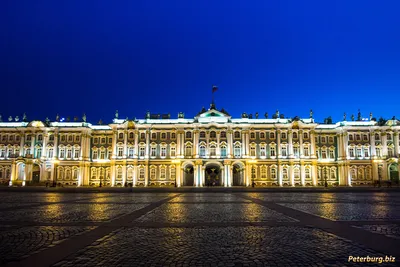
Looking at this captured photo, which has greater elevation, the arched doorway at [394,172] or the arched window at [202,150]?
the arched window at [202,150]

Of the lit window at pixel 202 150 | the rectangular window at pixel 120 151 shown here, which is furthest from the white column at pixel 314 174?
the rectangular window at pixel 120 151

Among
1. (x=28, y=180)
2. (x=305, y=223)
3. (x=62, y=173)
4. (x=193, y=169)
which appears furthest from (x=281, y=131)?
(x=305, y=223)

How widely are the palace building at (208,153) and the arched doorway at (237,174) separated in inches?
8.5

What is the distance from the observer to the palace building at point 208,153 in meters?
72.4

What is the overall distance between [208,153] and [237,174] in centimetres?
814

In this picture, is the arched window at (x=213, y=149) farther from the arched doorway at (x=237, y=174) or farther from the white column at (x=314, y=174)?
the white column at (x=314, y=174)

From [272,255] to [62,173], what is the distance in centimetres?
7436

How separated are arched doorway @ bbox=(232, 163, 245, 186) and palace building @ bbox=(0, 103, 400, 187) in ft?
0.71

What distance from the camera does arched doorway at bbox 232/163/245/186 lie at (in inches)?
2862

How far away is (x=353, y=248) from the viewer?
917 centimetres

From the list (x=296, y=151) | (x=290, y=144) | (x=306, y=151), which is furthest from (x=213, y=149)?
(x=306, y=151)

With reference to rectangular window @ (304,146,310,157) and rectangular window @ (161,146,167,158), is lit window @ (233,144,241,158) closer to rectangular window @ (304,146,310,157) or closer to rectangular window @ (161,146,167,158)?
rectangular window @ (304,146,310,157)

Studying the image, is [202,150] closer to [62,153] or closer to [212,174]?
[212,174]

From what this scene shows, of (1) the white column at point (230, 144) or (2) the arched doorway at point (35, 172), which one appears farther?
(2) the arched doorway at point (35, 172)
